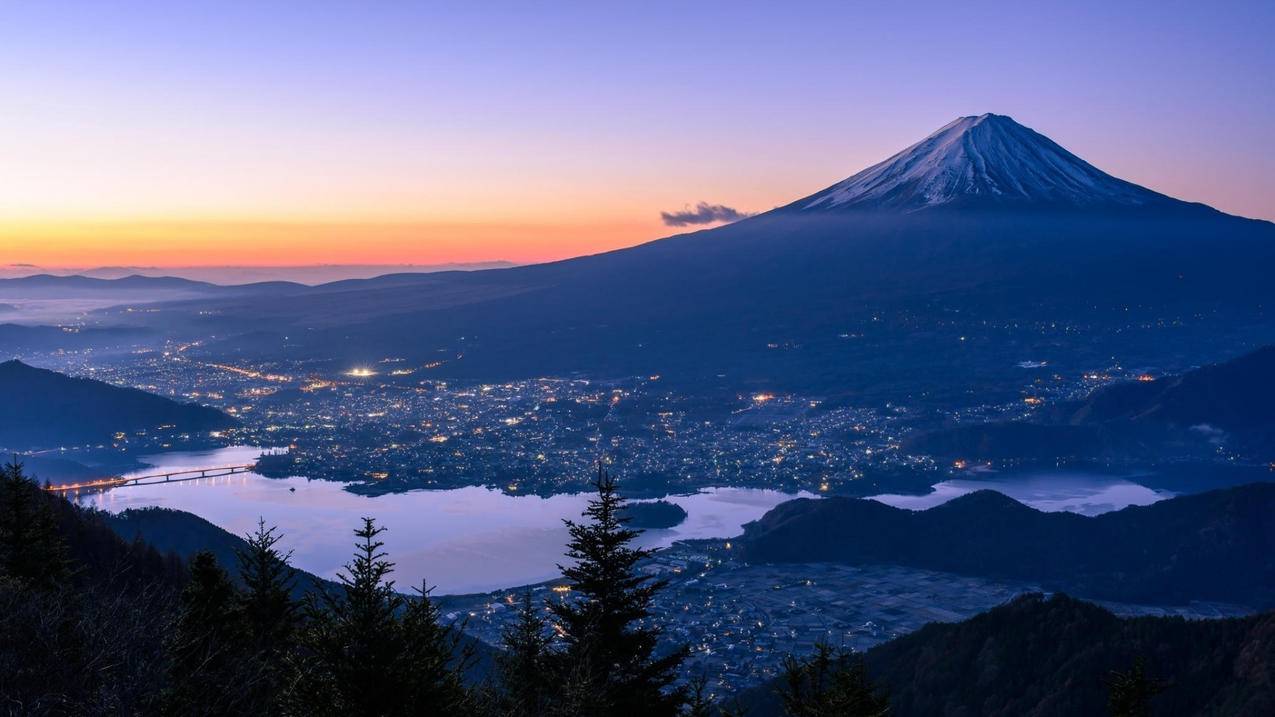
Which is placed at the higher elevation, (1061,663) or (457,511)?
(1061,663)

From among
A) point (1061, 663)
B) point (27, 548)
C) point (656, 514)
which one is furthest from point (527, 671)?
point (656, 514)

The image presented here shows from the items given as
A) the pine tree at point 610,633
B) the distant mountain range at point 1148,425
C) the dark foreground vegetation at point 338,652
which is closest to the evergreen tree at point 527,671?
the dark foreground vegetation at point 338,652

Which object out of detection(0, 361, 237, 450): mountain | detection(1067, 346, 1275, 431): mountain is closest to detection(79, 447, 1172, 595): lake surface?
detection(0, 361, 237, 450): mountain

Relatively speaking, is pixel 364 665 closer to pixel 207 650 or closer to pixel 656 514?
pixel 207 650

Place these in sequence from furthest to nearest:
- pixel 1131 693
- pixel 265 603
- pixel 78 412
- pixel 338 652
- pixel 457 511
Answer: pixel 78 412 < pixel 457 511 < pixel 265 603 < pixel 1131 693 < pixel 338 652

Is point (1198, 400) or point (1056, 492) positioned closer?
point (1056, 492)

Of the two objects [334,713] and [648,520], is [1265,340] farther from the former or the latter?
[334,713]

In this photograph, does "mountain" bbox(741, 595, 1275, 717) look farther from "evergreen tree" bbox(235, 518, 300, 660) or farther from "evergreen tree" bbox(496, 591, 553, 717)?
"evergreen tree" bbox(235, 518, 300, 660)

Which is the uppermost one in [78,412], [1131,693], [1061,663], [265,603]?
[265,603]
